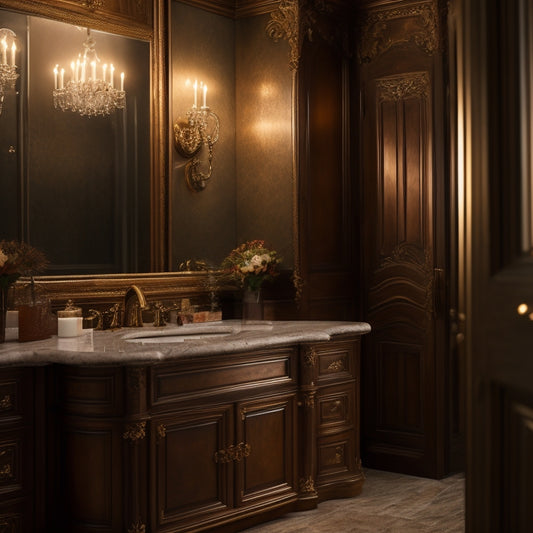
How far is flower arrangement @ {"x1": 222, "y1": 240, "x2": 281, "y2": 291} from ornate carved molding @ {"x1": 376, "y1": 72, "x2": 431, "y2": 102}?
1.08 meters

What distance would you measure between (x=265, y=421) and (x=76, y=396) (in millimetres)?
797

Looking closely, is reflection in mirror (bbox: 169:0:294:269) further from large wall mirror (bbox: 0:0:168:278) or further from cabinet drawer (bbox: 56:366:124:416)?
cabinet drawer (bbox: 56:366:124:416)

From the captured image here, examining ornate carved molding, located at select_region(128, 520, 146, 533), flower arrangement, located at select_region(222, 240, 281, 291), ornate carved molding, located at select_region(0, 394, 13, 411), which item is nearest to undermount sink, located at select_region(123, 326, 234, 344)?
flower arrangement, located at select_region(222, 240, 281, 291)

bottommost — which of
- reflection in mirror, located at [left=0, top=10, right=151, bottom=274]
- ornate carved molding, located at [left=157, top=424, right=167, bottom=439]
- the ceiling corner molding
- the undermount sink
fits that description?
ornate carved molding, located at [left=157, top=424, right=167, bottom=439]

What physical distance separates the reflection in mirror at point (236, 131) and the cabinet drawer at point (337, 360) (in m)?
0.52

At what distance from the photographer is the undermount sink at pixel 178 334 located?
10.1ft

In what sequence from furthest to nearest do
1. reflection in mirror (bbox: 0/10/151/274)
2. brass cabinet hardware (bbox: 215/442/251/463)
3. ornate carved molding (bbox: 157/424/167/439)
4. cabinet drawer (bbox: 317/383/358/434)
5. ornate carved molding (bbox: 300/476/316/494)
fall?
cabinet drawer (bbox: 317/383/358/434) < ornate carved molding (bbox: 300/476/316/494) < reflection in mirror (bbox: 0/10/151/274) < brass cabinet hardware (bbox: 215/442/251/463) < ornate carved molding (bbox: 157/424/167/439)

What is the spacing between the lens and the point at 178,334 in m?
3.25

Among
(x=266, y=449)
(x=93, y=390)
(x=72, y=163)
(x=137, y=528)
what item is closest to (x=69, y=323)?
(x=93, y=390)

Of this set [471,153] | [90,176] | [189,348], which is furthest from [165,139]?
[471,153]

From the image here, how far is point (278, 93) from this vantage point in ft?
12.6

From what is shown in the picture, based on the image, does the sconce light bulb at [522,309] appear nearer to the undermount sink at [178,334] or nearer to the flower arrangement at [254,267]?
the undermount sink at [178,334]

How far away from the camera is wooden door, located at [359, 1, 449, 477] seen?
12.8 feet

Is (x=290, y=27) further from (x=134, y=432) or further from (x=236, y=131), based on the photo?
(x=134, y=432)
